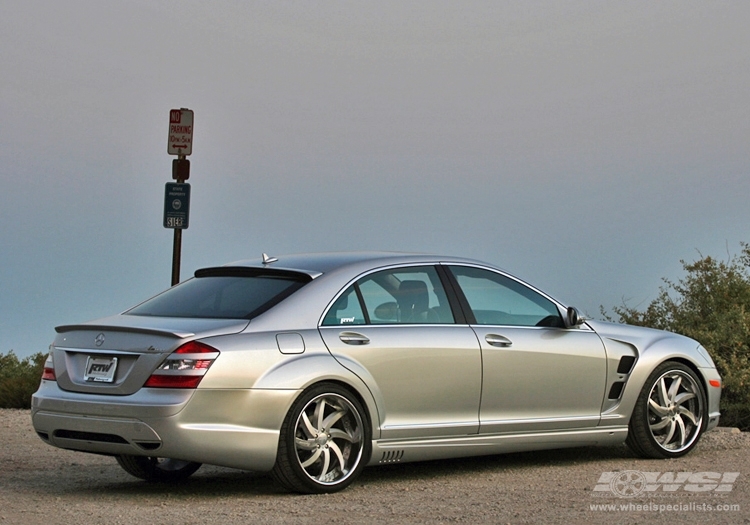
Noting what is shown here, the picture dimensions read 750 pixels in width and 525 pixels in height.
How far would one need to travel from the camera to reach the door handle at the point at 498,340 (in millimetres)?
8344

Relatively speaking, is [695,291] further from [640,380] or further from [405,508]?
[405,508]

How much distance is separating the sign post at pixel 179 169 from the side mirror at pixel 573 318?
9666 millimetres

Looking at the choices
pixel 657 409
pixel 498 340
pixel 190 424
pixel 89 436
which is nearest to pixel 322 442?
pixel 190 424

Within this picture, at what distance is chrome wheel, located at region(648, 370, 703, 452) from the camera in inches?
370

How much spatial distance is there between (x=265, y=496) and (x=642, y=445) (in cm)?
341

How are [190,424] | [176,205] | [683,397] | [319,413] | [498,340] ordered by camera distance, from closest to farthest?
[190,424] → [319,413] → [498,340] → [683,397] → [176,205]

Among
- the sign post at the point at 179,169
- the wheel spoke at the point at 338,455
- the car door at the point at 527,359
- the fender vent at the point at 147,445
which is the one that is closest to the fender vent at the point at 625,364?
the car door at the point at 527,359

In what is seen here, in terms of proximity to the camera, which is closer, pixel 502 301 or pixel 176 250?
pixel 502 301

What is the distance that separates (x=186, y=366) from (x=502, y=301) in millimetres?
2787

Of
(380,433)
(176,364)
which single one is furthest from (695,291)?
(176,364)

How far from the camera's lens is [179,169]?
1741 centimetres

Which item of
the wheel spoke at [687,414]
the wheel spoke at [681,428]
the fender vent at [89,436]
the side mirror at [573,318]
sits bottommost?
the wheel spoke at [681,428]

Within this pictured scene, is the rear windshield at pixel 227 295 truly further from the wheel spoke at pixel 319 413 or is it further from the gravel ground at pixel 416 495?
the gravel ground at pixel 416 495

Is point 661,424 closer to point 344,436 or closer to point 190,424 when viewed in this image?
point 344,436
